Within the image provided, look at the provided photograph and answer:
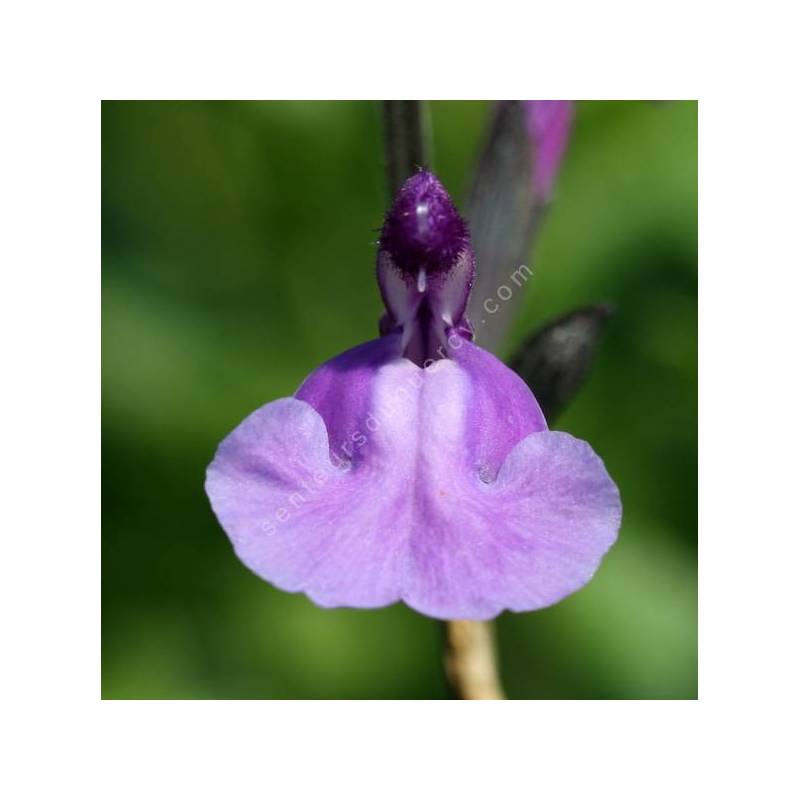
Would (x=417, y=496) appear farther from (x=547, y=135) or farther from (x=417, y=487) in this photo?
(x=547, y=135)

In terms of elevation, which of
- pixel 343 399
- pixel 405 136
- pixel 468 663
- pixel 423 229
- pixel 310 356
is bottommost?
pixel 468 663

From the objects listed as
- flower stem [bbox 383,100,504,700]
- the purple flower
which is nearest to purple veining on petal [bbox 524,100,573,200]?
flower stem [bbox 383,100,504,700]

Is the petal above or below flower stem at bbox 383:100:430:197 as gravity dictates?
below

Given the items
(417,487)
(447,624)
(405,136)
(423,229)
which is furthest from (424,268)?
(447,624)

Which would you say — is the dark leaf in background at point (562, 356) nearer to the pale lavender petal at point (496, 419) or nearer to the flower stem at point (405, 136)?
the pale lavender petal at point (496, 419)

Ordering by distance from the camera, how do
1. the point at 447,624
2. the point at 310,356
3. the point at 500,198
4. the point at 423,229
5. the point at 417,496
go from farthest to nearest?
1. the point at 310,356
2. the point at 500,198
3. the point at 447,624
4. the point at 423,229
5. the point at 417,496

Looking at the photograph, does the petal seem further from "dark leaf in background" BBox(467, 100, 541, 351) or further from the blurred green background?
the blurred green background
